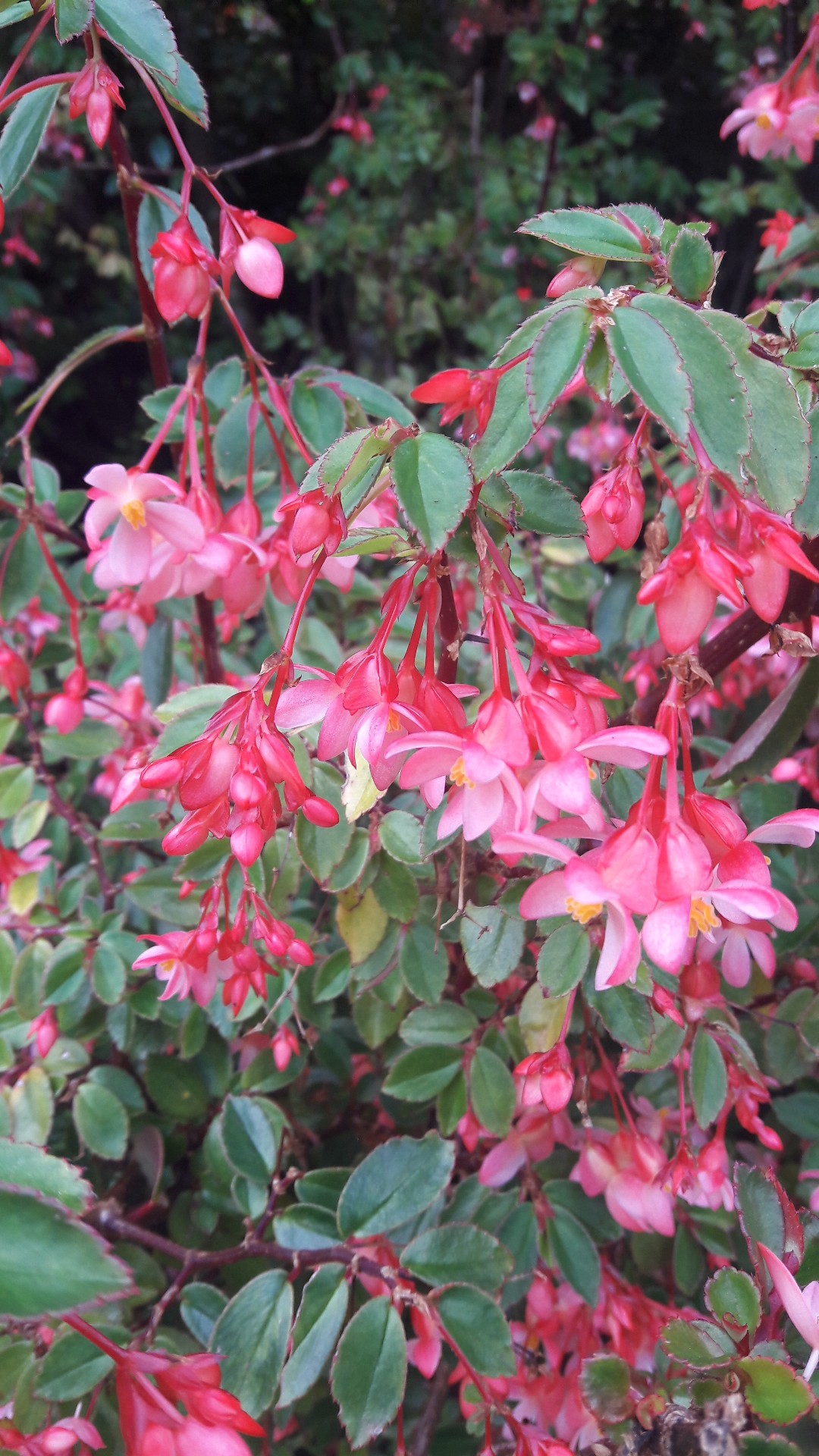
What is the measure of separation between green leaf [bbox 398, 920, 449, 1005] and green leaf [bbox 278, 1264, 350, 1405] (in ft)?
0.60

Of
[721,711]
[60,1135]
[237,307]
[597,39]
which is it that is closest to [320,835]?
[60,1135]

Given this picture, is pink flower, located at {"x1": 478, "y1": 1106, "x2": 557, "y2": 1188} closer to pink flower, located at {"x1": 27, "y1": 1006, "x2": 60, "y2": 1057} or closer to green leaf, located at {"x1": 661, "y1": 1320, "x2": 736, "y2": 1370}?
green leaf, located at {"x1": 661, "y1": 1320, "x2": 736, "y2": 1370}

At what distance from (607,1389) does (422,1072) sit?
10.1 inches

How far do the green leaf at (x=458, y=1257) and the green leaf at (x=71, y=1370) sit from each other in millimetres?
183

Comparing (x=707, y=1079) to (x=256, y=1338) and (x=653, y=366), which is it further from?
(x=653, y=366)

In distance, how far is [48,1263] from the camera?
0.30 m

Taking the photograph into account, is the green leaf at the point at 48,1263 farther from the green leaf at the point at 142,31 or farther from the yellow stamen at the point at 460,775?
the green leaf at the point at 142,31

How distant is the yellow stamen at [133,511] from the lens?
0.54 m

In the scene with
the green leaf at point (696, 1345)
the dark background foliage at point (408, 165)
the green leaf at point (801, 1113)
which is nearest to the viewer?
the green leaf at point (696, 1345)

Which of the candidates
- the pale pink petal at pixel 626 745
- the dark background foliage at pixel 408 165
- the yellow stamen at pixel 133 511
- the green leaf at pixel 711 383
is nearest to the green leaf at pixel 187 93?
the yellow stamen at pixel 133 511

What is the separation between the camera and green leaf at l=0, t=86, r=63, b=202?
1.86 feet

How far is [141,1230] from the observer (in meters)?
0.63

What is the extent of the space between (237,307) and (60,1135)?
2.36 metres

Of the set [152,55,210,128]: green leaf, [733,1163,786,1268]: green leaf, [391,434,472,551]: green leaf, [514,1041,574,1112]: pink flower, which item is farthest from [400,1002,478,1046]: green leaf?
[152,55,210,128]: green leaf
